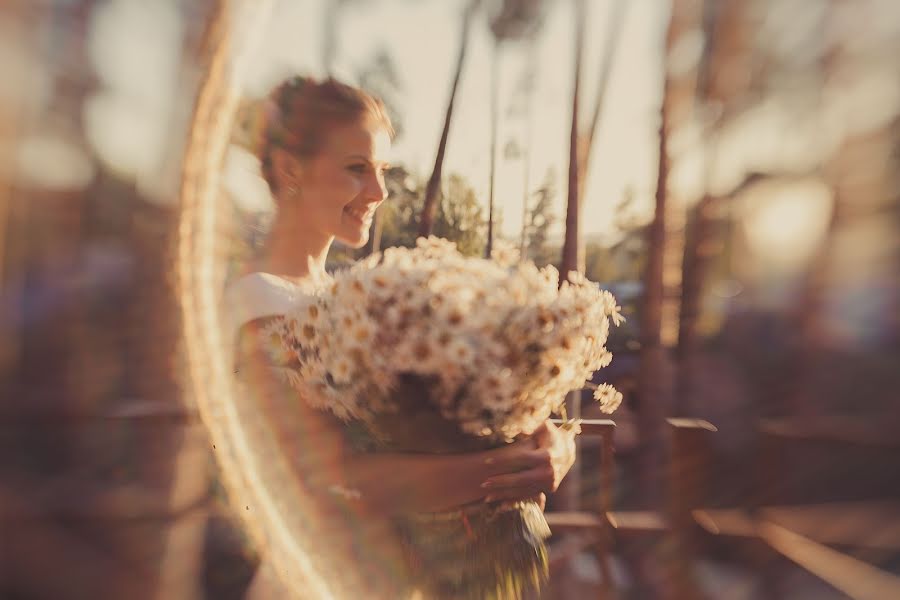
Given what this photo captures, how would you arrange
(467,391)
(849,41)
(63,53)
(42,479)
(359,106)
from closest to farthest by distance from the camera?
(467,391) < (359,106) < (849,41) < (63,53) < (42,479)

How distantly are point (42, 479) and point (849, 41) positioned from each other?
2660 mm

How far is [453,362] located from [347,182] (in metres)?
0.44

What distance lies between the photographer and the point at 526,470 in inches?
24.9

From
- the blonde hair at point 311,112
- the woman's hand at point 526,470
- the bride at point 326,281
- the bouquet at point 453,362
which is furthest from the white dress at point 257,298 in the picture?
the woman's hand at point 526,470

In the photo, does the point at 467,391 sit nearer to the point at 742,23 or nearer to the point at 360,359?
the point at 360,359

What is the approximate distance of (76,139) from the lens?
161cm

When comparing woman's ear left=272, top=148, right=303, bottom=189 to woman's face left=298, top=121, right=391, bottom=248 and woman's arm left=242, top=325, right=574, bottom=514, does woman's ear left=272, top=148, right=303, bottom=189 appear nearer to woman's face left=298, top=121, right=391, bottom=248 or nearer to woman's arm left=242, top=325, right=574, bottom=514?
woman's face left=298, top=121, right=391, bottom=248

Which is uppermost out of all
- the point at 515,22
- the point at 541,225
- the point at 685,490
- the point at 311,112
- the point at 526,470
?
the point at 515,22

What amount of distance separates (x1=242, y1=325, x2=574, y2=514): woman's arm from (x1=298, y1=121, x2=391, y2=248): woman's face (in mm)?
322

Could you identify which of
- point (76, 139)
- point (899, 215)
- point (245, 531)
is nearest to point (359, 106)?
point (245, 531)

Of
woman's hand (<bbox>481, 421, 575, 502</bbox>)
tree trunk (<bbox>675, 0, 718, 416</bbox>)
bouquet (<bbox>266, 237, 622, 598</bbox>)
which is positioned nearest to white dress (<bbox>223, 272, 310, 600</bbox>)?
bouquet (<bbox>266, 237, 622, 598</bbox>)

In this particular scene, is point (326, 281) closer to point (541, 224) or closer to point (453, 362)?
point (453, 362)

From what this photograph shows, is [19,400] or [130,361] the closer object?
[130,361]

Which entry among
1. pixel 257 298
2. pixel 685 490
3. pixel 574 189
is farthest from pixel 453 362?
pixel 685 490
